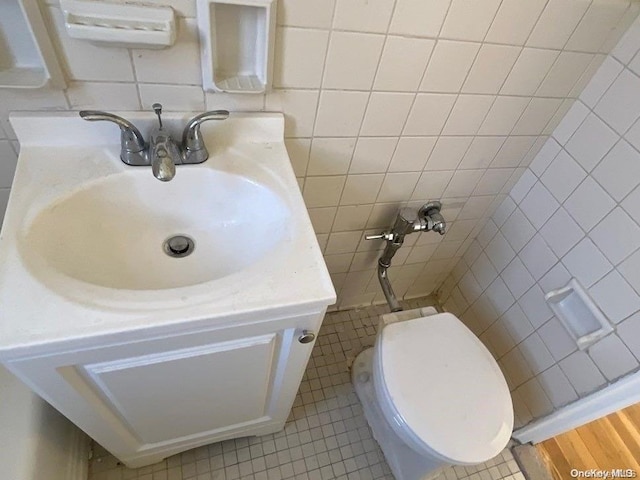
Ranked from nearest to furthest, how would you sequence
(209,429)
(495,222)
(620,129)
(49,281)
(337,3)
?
(49,281) → (337,3) → (620,129) → (209,429) → (495,222)

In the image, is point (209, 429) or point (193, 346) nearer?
point (193, 346)

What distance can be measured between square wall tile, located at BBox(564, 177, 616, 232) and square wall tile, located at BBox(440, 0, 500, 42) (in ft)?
1.64

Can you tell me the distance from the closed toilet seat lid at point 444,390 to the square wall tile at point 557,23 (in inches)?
28.8

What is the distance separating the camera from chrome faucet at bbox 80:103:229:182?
638 mm

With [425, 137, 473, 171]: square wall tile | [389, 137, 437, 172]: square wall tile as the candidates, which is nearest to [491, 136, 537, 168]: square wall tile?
[425, 137, 473, 171]: square wall tile

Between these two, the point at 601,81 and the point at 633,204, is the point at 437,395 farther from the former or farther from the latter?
the point at 601,81

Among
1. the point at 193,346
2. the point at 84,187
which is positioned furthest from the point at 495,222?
the point at 84,187

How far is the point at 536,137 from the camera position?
3.56ft

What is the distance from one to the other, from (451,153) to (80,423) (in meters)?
1.06

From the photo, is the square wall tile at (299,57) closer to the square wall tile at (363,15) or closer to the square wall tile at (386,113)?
the square wall tile at (363,15)

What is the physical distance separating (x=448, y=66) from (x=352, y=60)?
0.22 meters

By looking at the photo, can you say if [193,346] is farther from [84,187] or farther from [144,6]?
[144,6]

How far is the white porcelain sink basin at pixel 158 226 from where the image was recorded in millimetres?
663

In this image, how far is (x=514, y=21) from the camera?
793 millimetres
